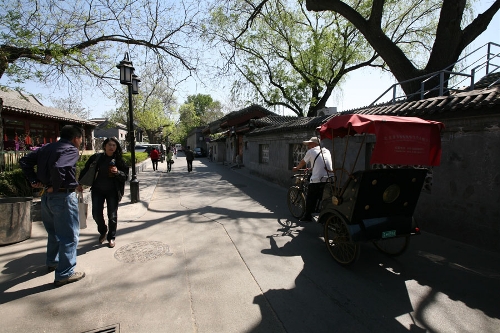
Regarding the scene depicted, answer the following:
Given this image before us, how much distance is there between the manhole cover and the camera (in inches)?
162

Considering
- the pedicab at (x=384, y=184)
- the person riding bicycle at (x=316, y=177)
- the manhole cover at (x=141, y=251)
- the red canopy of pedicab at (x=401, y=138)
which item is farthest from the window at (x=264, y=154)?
the red canopy of pedicab at (x=401, y=138)

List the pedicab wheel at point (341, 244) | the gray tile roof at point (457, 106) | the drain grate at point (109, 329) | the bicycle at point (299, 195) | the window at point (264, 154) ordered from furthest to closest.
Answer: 1. the window at point (264, 154)
2. the bicycle at point (299, 195)
3. the gray tile roof at point (457, 106)
4. the pedicab wheel at point (341, 244)
5. the drain grate at point (109, 329)

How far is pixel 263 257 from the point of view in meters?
4.19

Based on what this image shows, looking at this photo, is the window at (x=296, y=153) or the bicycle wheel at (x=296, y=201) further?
the window at (x=296, y=153)

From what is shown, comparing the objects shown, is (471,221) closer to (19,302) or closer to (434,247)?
(434,247)

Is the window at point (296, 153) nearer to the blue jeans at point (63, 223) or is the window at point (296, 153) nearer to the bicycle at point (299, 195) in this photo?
the bicycle at point (299, 195)

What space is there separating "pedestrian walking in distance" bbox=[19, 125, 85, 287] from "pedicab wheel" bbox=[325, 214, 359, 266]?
11.4 feet

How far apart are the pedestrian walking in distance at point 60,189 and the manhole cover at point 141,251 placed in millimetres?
836

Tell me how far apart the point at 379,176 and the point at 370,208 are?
48 cm

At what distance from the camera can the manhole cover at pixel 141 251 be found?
4102 mm

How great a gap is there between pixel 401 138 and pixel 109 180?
14.3ft

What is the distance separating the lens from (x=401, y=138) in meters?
3.37

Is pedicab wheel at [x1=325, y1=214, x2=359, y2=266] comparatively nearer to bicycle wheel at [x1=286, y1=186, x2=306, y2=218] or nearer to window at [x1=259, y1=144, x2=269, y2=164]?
bicycle wheel at [x1=286, y1=186, x2=306, y2=218]

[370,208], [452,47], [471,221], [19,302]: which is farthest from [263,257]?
[452,47]
